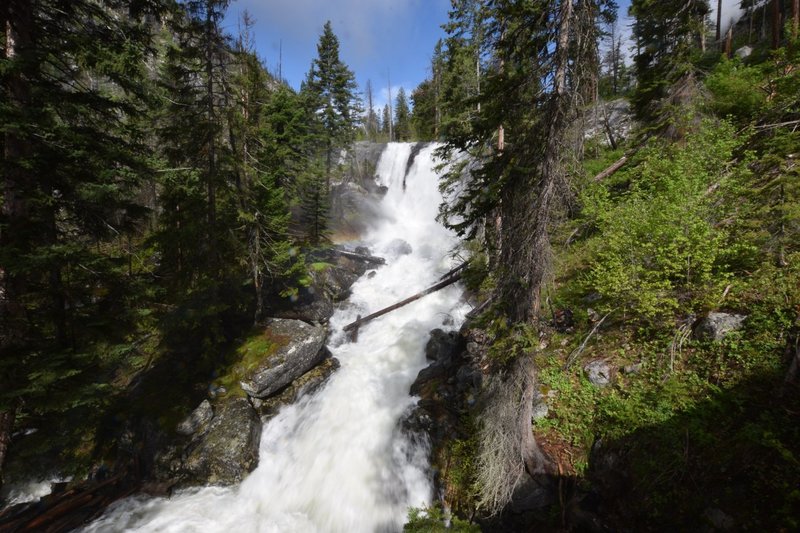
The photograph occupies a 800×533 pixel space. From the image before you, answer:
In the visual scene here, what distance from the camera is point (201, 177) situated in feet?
35.4

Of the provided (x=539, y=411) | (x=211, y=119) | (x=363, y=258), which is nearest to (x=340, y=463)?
(x=539, y=411)

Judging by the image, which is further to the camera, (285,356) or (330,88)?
(330,88)

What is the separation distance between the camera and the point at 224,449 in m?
9.73

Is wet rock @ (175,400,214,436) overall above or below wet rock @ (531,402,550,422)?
below

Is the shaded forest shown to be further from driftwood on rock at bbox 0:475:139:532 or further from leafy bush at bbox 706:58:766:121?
driftwood on rock at bbox 0:475:139:532

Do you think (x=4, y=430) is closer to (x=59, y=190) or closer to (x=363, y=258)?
(x=59, y=190)

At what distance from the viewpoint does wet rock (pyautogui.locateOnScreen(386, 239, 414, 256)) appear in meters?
24.6

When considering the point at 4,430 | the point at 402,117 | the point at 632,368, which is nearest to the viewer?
the point at 4,430

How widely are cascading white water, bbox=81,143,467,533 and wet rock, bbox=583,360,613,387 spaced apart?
476 centimetres

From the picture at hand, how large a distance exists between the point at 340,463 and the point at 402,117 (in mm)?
59118

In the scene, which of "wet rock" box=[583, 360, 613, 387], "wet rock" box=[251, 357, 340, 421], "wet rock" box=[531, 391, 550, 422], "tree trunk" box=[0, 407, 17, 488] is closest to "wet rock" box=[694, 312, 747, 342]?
"wet rock" box=[583, 360, 613, 387]

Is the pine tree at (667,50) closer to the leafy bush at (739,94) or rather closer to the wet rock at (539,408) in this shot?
the leafy bush at (739,94)

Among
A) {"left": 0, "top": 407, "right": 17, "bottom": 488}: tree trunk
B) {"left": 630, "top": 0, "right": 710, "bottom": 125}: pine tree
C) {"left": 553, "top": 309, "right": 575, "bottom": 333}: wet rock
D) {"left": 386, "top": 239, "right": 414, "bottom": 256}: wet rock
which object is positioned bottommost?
{"left": 0, "top": 407, "right": 17, "bottom": 488}: tree trunk

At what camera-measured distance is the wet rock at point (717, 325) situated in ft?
18.8
